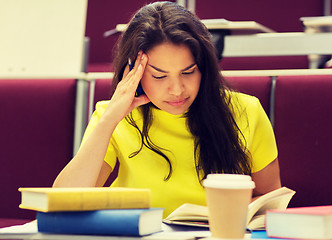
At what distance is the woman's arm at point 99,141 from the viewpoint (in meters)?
1.30

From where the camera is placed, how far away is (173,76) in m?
1.27

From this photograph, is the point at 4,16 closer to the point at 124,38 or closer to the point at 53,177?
the point at 53,177

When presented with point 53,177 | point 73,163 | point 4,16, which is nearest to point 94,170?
point 73,163

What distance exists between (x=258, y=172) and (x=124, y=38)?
534 mm

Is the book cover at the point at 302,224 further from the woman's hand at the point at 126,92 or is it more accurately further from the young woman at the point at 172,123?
the woman's hand at the point at 126,92

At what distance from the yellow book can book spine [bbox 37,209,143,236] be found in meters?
0.01

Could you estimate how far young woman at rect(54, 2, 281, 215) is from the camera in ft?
4.27

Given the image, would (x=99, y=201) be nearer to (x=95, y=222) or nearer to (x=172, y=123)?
(x=95, y=222)

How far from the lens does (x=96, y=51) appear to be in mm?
2816

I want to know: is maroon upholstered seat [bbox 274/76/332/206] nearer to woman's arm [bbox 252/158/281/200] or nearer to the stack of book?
woman's arm [bbox 252/158/281/200]

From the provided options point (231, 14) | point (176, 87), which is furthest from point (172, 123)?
point (231, 14)

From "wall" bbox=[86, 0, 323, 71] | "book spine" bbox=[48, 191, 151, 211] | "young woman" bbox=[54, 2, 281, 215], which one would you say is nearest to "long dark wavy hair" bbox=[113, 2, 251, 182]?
"young woman" bbox=[54, 2, 281, 215]

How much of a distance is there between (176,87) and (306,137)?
1.89 ft

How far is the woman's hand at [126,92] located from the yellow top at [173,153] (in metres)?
0.13
